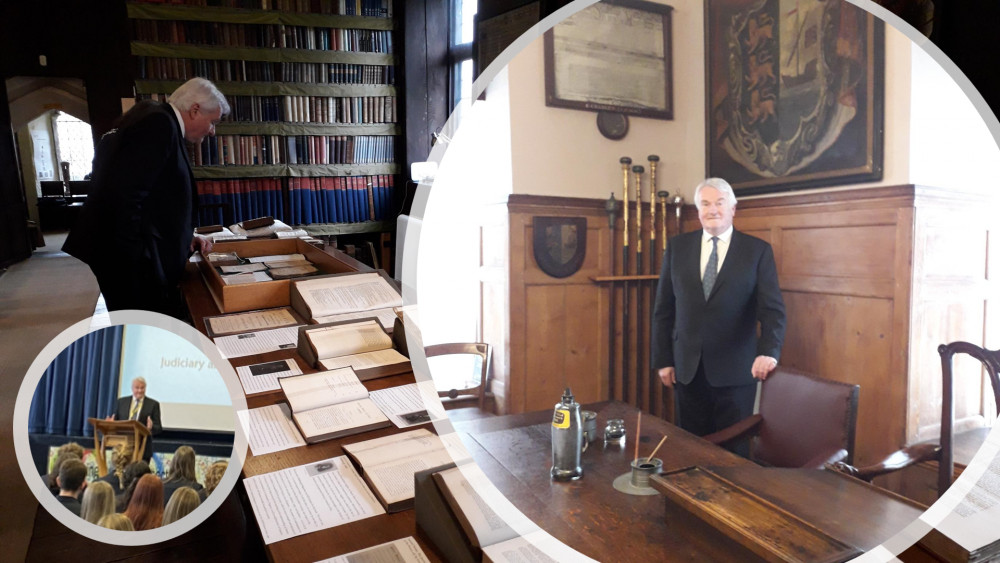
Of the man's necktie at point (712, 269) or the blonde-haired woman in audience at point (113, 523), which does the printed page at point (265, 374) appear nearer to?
the blonde-haired woman in audience at point (113, 523)

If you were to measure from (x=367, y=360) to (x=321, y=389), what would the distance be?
198 millimetres

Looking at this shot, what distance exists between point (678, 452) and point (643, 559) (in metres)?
0.07

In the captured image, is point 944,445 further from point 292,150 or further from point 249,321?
point 292,150

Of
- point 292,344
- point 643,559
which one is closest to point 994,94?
point 643,559

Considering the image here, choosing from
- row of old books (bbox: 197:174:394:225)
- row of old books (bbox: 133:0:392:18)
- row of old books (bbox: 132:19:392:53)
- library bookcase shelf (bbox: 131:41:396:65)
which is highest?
row of old books (bbox: 133:0:392:18)

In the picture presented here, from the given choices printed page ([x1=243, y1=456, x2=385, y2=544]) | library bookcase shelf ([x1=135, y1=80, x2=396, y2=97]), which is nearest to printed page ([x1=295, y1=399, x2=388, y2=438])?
printed page ([x1=243, y1=456, x2=385, y2=544])

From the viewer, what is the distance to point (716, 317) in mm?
354

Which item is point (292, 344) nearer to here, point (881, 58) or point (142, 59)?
point (881, 58)

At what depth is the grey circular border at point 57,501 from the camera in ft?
2.20

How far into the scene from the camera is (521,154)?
1.30 ft

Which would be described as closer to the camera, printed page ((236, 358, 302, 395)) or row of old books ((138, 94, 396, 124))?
printed page ((236, 358, 302, 395))

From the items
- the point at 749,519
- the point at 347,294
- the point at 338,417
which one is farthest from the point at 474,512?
the point at 347,294

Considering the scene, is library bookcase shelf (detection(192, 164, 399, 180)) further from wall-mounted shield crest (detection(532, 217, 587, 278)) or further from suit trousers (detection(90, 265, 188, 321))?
wall-mounted shield crest (detection(532, 217, 587, 278))

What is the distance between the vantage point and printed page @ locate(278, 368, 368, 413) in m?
1.10
